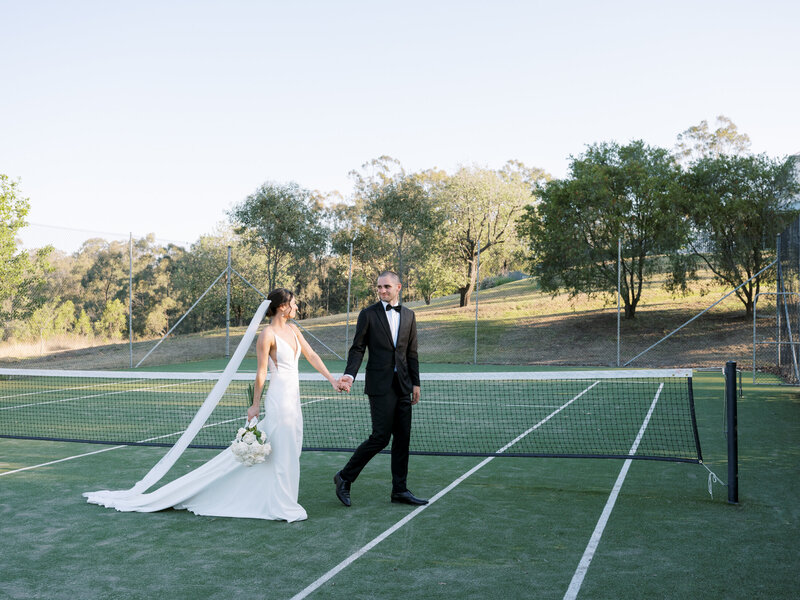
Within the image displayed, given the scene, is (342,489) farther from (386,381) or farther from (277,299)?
(277,299)

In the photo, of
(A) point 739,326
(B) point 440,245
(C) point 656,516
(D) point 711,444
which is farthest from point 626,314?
(C) point 656,516

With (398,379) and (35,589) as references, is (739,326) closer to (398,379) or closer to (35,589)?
(398,379)

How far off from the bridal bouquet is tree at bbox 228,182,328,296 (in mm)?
27135

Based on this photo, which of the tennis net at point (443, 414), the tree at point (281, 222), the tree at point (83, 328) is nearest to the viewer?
the tennis net at point (443, 414)

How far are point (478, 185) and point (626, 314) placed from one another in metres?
15.2

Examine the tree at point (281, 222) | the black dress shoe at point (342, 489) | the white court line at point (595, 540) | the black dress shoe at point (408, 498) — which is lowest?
the white court line at point (595, 540)

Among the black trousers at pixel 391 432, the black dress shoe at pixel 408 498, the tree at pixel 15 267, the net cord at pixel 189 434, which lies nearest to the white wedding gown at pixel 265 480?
the net cord at pixel 189 434

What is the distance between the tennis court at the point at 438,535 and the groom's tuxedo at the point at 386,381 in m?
0.46

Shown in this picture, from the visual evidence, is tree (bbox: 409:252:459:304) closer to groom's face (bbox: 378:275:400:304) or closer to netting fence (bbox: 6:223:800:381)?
netting fence (bbox: 6:223:800:381)

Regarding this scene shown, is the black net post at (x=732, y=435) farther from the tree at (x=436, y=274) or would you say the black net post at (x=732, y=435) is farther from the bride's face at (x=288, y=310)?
the tree at (x=436, y=274)

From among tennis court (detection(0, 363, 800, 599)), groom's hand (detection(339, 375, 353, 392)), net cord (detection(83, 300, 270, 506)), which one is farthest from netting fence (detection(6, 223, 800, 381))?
groom's hand (detection(339, 375, 353, 392))

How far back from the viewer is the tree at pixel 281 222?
34.6 meters

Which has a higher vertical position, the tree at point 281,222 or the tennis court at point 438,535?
the tree at point 281,222

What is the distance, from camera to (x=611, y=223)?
30.0m
